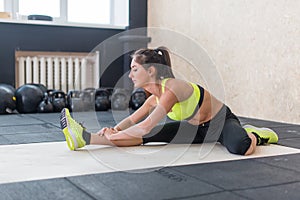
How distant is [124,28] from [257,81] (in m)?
2.49

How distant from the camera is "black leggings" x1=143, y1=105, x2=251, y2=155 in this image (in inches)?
83.4

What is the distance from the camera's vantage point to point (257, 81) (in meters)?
4.01

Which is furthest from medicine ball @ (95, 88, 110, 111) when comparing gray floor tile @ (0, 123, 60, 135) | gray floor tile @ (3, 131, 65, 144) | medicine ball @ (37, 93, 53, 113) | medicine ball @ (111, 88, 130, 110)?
gray floor tile @ (3, 131, 65, 144)

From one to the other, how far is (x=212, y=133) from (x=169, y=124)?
25cm

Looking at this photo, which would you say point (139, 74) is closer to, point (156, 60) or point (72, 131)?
point (156, 60)

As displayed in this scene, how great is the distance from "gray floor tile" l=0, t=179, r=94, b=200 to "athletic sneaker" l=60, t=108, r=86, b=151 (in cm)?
56

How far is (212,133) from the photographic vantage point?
2.31 meters

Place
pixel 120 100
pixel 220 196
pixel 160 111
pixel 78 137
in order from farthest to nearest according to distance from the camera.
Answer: pixel 120 100
pixel 78 137
pixel 160 111
pixel 220 196

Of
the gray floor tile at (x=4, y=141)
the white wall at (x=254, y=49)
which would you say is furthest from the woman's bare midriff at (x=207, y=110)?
the white wall at (x=254, y=49)

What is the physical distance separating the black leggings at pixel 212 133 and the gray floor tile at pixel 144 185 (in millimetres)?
534

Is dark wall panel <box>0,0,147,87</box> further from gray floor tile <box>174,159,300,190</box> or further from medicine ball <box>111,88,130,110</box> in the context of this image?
gray floor tile <box>174,159,300,190</box>

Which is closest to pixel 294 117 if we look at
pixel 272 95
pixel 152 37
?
pixel 272 95

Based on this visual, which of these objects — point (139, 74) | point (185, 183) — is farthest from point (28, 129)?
point (185, 183)

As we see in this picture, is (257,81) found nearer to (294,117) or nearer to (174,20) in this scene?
(294,117)
